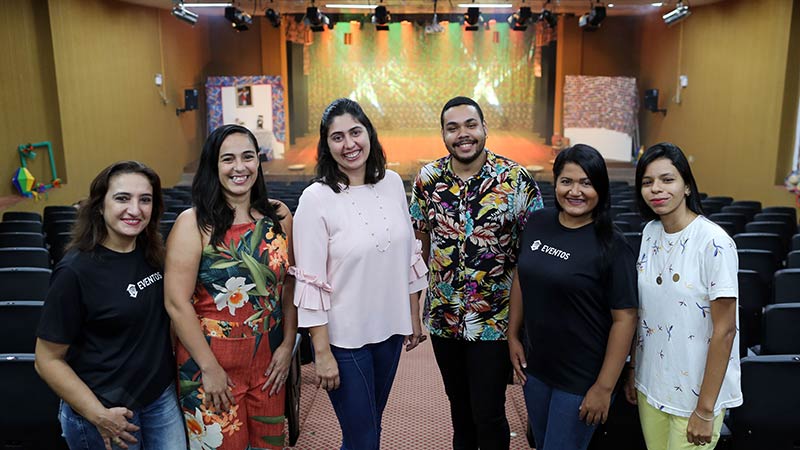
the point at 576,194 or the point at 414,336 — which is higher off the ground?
the point at 576,194

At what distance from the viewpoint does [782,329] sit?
2.82 metres

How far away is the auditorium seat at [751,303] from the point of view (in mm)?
3525

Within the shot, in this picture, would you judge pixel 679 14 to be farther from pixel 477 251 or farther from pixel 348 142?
pixel 348 142

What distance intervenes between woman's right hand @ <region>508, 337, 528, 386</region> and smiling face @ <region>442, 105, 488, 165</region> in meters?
0.67

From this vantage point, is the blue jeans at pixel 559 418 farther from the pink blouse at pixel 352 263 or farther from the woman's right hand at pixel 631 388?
the pink blouse at pixel 352 263

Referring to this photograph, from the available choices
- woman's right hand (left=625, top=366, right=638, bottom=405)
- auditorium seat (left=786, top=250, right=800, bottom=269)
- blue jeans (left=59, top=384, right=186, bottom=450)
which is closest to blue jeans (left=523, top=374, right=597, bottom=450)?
woman's right hand (left=625, top=366, right=638, bottom=405)

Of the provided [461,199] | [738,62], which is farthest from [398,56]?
[461,199]

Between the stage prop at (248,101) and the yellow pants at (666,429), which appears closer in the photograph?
the yellow pants at (666,429)

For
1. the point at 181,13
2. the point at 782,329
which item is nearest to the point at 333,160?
the point at 782,329

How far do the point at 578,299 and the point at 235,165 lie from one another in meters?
1.13

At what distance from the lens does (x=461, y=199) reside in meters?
2.29

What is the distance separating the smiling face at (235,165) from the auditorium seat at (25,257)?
3.13 metres

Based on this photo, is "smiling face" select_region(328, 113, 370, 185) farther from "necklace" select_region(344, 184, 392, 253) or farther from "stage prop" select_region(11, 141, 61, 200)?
"stage prop" select_region(11, 141, 61, 200)

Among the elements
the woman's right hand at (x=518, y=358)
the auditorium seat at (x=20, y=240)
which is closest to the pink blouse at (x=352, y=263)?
the woman's right hand at (x=518, y=358)
